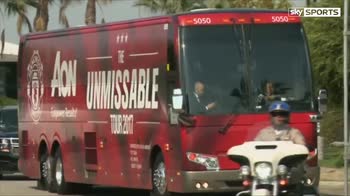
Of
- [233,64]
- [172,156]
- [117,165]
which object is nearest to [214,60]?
[233,64]

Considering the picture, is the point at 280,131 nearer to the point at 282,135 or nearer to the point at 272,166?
the point at 282,135

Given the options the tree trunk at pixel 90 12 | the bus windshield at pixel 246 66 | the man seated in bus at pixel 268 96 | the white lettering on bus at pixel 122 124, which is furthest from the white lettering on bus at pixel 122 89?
the tree trunk at pixel 90 12

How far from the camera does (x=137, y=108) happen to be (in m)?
20.0

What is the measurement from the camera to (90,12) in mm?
49469

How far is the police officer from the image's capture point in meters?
12.9

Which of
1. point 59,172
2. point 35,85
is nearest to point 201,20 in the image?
point 59,172

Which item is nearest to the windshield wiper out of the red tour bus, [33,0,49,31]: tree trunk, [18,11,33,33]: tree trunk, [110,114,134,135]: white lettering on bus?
the red tour bus

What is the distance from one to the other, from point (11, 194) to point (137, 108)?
4.28 m

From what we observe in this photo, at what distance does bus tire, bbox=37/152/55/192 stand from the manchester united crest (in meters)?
0.93

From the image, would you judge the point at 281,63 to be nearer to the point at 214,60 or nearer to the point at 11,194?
the point at 214,60

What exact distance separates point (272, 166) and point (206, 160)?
5859 millimetres

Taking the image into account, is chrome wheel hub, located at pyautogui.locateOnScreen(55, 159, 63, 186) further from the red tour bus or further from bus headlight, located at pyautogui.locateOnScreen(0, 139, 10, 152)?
bus headlight, located at pyautogui.locateOnScreen(0, 139, 10, 152)

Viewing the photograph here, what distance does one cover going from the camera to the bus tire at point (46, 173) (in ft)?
79.5

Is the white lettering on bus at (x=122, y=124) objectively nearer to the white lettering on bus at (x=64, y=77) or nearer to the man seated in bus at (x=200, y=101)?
the white lettering on bus at (x=64, y=77)
